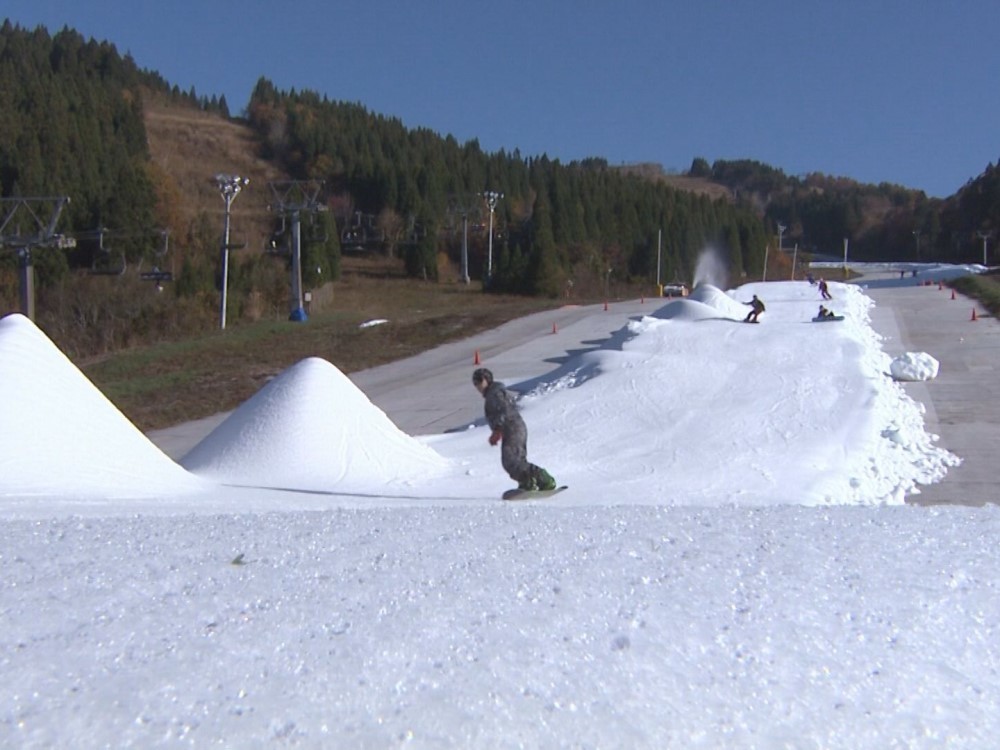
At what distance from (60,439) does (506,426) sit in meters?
4.82

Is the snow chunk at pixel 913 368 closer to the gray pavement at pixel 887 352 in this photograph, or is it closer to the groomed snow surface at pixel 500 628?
the gray pavement at pixel 887 352

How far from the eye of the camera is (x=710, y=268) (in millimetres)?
108500

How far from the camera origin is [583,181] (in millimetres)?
119188

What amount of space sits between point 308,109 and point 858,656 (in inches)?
5956

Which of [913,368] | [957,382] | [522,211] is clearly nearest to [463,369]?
[913,368]

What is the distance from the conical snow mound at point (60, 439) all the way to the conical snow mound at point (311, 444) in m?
1.49

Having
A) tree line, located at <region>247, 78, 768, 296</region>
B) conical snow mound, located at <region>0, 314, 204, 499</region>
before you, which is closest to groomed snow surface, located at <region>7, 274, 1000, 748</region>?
conical snow mound, located at <region>0, 314, 204, 499</region>

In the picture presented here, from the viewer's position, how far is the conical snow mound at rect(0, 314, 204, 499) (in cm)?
1127

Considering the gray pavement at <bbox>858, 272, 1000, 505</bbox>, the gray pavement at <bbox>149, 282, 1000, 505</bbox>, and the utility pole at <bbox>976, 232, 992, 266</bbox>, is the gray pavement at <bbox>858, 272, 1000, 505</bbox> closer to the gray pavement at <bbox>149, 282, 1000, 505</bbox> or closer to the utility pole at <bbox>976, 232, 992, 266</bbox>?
the gray pavement at <bbox>149, 282, 1000, 505</bbox>

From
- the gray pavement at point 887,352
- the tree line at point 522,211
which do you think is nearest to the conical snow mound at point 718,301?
the gray pavement at point 887,352

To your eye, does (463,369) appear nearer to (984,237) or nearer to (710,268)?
(710,268)

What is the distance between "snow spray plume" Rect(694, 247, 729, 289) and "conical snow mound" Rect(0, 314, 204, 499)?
3746 inches

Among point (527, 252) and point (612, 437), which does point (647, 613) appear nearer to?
point (612, 437)

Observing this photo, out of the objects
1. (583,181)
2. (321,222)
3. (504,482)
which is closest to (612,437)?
(504,482)
